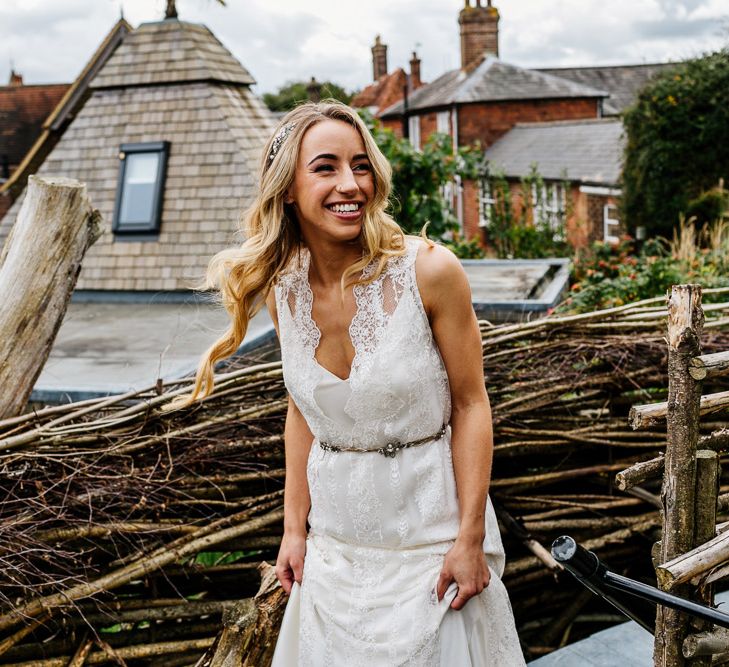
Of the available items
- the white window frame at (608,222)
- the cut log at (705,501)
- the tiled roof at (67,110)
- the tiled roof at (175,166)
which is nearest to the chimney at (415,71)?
the white window frame at (608,222)

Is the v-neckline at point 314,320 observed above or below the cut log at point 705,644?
above

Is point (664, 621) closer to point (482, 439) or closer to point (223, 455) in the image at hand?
point (482, 439)

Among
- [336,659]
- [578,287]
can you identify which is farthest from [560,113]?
[336,659]

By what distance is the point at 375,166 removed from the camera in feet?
7.17

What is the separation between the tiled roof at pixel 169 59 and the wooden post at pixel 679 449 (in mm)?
10716

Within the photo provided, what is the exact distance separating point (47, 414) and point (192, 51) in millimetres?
9795

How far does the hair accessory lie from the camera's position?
2.23m

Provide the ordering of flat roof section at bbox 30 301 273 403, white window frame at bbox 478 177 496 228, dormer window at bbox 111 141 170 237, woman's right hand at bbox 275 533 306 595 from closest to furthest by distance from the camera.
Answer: woman's right hand at bbox 275 533 306 595 → flat roof section at bbox 30 301 273 403 → dormer window at bbox 111 141 170 237 → white window frame at bbox 478 177 496 228

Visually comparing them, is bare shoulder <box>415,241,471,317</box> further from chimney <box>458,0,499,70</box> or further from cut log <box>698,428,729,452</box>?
chimney <box>458,0,499,70</box>

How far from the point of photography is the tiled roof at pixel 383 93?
42656 mm

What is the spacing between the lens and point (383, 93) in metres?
43.7

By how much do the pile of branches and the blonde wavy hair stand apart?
0.70 meters

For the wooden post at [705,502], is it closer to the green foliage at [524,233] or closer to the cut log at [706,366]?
the cut log at [706,366]

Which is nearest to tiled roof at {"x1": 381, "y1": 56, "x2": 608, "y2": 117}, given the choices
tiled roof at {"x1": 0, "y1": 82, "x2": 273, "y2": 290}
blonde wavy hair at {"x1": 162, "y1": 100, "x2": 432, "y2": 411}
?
tiled roof at {"x1": 0, "y1": 82, "x2": 273, "y2": 290}
